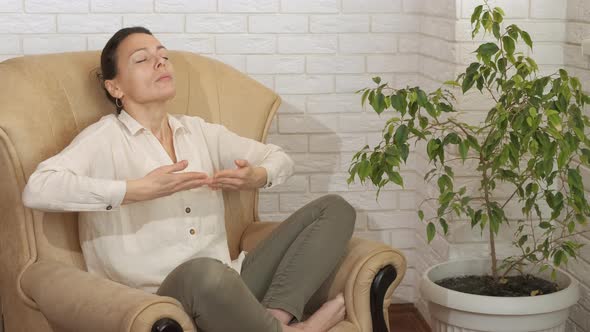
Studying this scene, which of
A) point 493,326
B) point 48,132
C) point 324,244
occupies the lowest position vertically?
point 493,326

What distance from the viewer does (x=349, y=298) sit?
2.42 meters

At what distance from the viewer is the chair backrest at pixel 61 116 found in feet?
7.91

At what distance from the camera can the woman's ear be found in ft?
8.42

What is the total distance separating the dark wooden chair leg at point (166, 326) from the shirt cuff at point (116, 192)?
42cm

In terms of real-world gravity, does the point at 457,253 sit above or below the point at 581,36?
below

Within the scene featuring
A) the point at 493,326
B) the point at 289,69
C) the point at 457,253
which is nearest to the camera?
the point at 493,326

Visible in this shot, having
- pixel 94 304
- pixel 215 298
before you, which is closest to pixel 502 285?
pixel 215 298

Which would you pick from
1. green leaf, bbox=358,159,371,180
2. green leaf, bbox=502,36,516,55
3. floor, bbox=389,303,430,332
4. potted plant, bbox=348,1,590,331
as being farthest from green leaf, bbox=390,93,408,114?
floor, bbox=389,303,430,332

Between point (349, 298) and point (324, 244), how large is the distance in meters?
0.16

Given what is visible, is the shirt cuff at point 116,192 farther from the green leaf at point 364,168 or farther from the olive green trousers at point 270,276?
the green leaf at point 364,168

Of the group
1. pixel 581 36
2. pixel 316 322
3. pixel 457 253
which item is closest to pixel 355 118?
pixel 457 253

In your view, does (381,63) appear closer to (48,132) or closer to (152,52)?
(152,52)

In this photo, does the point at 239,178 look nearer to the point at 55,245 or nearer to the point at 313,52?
the point at 55,245

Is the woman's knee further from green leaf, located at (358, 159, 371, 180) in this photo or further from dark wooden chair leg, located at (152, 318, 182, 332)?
green leaf, located at (358, 159, 371, 180)
